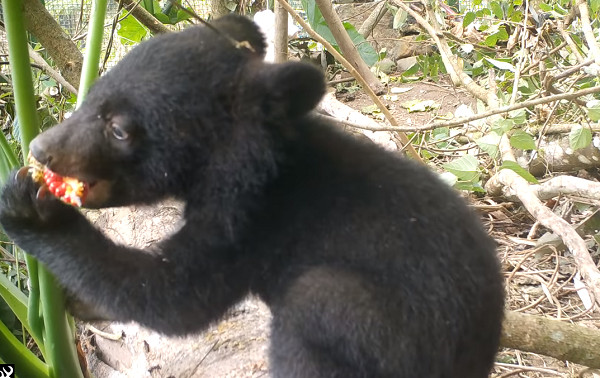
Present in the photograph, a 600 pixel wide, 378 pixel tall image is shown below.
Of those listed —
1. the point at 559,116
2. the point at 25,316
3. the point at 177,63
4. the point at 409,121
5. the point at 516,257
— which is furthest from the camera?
the point at 409,121

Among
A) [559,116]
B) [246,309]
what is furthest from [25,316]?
[559,116]

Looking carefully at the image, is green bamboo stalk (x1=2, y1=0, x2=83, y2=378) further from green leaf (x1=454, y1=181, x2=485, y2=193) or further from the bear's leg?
green leaf (x1=454, y1=181, x2=485, y2=193)

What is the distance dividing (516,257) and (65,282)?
2560 millimetres

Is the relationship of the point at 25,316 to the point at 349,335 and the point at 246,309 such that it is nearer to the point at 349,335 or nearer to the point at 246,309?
the point at 246,309

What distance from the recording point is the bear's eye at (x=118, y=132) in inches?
70.3

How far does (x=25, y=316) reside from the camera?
207 centimetres

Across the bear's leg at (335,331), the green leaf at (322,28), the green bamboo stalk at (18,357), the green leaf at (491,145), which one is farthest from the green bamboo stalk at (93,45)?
the green leaf at (322,28)

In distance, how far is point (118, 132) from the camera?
179 cm

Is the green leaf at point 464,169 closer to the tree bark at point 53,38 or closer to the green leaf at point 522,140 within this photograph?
the green leaf at point 522,140

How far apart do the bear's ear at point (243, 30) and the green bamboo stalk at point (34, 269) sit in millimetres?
660

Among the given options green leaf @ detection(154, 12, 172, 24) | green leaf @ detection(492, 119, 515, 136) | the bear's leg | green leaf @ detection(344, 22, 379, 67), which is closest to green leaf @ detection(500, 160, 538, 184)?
green leaf @ detection(492, 119, 515, 136)

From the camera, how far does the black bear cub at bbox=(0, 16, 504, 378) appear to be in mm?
1699

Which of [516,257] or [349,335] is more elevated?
[349,335]

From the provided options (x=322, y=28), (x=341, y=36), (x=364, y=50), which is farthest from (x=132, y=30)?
(x=364, y=50)
